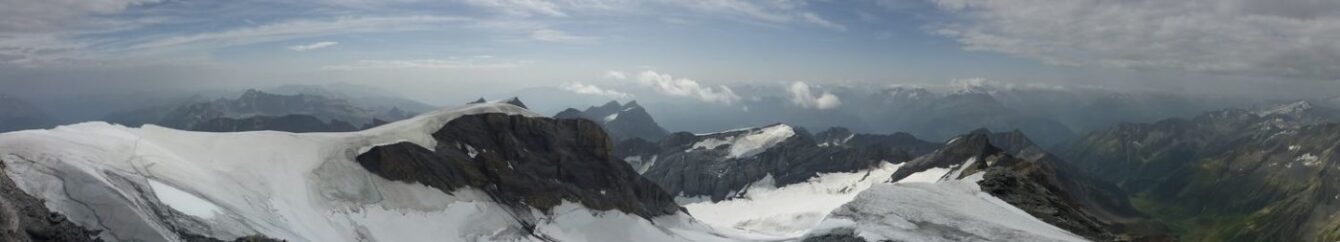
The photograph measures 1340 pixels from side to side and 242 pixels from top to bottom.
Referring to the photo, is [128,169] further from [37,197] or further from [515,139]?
[515,139]

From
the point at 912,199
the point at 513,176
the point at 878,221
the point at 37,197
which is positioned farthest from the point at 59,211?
the point at 513,176

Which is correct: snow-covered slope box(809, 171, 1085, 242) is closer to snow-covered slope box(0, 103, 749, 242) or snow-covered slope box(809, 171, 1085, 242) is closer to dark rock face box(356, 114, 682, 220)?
snow-covered slope box(0, 103, 749, 242)

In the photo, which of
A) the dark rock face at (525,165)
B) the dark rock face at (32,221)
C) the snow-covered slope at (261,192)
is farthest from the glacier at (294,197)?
the dark rock face at (525,165)

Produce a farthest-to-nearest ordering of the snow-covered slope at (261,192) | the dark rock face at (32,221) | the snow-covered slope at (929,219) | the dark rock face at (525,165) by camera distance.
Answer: the dark rock face at (525,165) < the snow-covered slope at (929,219) < the snow-covered slope at (261,192) < the dark rock face at (32,221)

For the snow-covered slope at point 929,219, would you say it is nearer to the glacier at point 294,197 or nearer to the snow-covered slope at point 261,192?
the glacier at point 294,197

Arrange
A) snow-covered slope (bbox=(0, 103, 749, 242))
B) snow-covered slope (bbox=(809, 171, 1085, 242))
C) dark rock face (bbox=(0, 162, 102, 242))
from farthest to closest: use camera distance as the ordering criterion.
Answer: snow-covered slope (bbox=(809, 171, 1085, 242)) → snow-covered slope (bbox=(0, 103, 749, 242)) → dark rock face (bbox=(0, 162, 102, 242))

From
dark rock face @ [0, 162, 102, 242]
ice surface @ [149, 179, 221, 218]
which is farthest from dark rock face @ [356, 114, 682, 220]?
dark rock face @ [0, 162, 102, 242]
